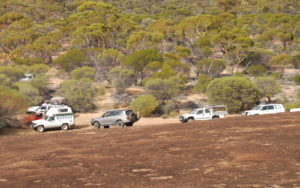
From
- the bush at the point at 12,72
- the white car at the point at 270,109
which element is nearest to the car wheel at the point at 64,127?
the white car at the point at 270,109

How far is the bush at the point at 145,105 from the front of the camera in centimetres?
3831

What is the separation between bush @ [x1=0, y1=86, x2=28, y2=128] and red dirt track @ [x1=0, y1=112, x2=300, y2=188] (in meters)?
16.3

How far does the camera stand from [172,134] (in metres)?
14.4

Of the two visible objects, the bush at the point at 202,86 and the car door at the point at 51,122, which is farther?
the bush at the point at 202,86

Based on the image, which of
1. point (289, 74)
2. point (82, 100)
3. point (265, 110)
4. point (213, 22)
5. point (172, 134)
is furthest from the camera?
point (213, 22)

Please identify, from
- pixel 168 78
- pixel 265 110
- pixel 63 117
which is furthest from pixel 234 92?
pixel 63 117

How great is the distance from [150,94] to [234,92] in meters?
10.1

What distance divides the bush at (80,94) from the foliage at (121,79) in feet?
12.8

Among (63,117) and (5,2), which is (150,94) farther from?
(5,2)

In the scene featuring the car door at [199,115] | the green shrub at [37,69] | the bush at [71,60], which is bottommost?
the car door at [199,115]

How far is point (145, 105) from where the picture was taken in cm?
3866

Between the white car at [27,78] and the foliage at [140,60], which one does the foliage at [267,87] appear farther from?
the white car at [27,78]

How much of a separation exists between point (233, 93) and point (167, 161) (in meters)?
30.7

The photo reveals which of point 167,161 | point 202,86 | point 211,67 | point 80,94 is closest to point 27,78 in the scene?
point 80,94
